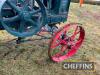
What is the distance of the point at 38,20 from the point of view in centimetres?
621

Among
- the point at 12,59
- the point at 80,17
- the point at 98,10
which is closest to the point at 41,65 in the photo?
the point at 12,59

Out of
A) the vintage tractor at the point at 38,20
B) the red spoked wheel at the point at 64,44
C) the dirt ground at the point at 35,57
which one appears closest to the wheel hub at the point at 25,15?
the vintage tractor at the point at 38,20

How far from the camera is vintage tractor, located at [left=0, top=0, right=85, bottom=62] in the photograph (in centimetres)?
582

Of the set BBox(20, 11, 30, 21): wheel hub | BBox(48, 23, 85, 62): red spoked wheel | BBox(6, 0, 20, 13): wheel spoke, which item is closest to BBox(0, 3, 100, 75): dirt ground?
BBox(48, 23, 85, 62): red spoked wheel

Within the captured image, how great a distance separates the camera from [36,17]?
629cm

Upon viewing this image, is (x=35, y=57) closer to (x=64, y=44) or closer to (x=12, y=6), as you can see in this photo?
(x=64, y=44)

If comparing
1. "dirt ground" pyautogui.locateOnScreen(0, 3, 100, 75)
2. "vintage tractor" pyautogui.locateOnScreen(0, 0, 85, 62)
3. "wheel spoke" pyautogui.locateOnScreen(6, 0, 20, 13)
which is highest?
"wheel spoke" pyautogui.locateOnScreen(6, 0, 20, 13)

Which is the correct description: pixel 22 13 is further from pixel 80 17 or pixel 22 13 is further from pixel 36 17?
→ pixel 80 17

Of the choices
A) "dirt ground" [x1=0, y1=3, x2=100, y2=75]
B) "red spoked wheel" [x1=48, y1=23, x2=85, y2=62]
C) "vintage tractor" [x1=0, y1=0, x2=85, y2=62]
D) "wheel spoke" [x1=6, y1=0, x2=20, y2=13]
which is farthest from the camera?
"red spoked wheel" [x1=48, y1=23, x2=85, y2=62]

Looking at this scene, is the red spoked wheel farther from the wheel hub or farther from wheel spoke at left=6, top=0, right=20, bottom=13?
wheel spoke at left=6, top=0, right=20, bottom=13

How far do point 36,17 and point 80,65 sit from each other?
1.43 m

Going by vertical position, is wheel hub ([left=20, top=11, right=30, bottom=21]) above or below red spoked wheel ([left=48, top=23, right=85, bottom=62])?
above

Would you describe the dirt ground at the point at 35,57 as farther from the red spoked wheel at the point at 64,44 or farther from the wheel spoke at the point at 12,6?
the wheel spoke at the point at 12,6

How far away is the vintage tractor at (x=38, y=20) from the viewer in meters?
5.82
